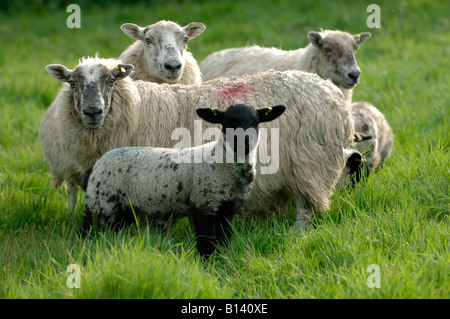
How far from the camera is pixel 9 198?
532 cm

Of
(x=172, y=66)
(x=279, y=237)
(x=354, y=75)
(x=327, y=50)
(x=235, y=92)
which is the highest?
(x=327, y=50)

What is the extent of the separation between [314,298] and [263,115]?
1.25 meters

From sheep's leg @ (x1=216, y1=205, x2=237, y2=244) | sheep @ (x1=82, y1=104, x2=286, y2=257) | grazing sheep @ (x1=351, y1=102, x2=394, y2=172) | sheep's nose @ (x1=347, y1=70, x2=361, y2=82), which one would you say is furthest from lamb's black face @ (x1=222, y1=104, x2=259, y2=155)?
sheep's nose @ (x1=347, y1=70, x2=361, y2=82)

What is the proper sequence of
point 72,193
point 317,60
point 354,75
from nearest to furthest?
point 72,193 → point 354,75 → point 317,60

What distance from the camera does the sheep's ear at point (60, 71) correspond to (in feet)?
15.4

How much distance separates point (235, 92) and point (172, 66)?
3.49 ft

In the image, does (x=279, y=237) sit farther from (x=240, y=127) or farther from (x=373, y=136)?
(x=373, y=136)

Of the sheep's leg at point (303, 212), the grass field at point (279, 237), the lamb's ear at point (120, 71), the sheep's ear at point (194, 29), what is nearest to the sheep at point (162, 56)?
the sheep's ear at point (194, 29)

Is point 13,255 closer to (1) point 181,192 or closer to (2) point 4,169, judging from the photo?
(1) point 181,192

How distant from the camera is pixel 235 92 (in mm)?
4852

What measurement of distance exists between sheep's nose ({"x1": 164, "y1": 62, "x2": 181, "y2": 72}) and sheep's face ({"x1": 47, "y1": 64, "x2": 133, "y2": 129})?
2.96ft

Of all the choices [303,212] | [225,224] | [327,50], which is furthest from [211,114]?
[327,50]

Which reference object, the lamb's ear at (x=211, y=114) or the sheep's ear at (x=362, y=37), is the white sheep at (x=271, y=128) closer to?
the lamb's ear at (x=211, y=114)

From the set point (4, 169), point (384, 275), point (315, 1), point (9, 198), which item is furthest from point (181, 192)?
point (315, 1)
